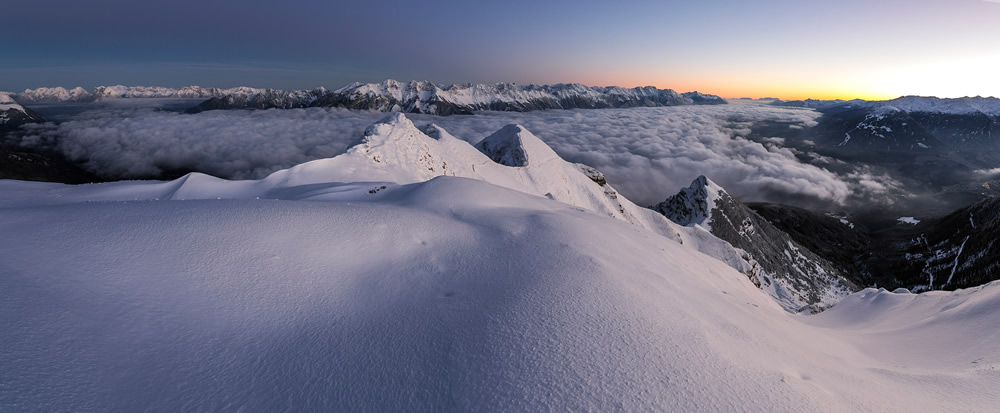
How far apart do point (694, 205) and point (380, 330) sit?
473 ft

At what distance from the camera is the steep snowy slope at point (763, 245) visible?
4419 inches

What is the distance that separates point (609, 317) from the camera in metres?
9.83

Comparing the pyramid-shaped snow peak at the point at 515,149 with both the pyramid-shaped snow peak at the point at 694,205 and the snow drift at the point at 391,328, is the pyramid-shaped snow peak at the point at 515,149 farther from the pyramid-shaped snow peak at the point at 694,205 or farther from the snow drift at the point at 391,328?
the snow drift at the point at 391,328

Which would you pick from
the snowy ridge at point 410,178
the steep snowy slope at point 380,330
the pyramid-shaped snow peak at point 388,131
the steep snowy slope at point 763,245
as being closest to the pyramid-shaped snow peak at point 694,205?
the steep snowy slope at point 763,245

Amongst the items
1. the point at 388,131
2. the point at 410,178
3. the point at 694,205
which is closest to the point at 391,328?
the point at 410,178

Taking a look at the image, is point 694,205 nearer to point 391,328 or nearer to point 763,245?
point 763,245

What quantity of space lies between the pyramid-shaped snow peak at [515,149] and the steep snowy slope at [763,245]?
5056 centimetres

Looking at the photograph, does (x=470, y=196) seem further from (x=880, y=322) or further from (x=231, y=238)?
(x=880, y=322)

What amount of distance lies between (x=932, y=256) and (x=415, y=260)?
930 ft

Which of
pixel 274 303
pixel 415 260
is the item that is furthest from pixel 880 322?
pixel 274 303

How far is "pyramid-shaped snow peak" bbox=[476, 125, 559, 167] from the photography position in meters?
111

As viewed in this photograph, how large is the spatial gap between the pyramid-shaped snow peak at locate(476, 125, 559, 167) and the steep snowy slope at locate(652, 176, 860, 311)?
166 ft

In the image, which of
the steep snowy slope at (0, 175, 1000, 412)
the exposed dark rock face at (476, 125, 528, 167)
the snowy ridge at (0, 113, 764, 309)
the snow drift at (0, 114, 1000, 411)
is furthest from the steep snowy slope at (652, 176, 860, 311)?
the steep snowy slope at (0, 175, 1000, 412)

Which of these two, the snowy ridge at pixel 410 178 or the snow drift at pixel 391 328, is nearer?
the snow drift at pixel 391 328
